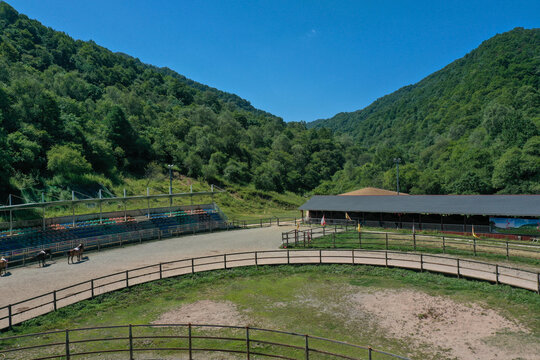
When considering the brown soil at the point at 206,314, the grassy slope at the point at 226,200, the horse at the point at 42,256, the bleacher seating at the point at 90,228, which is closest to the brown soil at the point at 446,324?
the brown soil at the point at 206,314

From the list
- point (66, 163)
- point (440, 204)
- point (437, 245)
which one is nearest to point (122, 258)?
point (437, 245)

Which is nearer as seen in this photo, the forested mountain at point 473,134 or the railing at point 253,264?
the railing at point 253,264

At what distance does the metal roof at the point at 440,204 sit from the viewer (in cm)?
3075

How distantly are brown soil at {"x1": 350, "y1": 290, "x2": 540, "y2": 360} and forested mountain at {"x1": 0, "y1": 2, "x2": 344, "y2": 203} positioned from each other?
47261 mm

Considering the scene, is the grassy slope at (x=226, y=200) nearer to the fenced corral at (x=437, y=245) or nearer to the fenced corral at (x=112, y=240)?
the fenced corral at (x=112, y=240)

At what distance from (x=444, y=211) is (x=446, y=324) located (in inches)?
936

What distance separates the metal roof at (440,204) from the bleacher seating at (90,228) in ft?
54.9

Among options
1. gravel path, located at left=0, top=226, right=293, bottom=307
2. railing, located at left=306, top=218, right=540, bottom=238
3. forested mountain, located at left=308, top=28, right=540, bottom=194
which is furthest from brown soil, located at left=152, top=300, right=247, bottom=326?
forested mountain, located at left=308, top=28, right=540, bottom=194

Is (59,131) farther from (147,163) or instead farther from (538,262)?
(538,262)

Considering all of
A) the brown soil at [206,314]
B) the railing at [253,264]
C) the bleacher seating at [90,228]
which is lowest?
the brown soil at [206,314]

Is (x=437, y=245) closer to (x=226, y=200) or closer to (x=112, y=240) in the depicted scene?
(x=112, y=240)

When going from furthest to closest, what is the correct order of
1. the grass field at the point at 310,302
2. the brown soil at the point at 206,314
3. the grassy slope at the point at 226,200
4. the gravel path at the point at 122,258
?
the grassy slope at the point at 226,200 < the gravel path at the point at 122,258 < the brown soil at the point at 206,314 < the grass field at the point at 310,302

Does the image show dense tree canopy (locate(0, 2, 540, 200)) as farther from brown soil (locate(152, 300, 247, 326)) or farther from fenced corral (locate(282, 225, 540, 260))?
brown soil (locate(152, 300, 247, 326))

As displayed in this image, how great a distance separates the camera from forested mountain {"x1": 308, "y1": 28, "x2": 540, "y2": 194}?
60656mm
